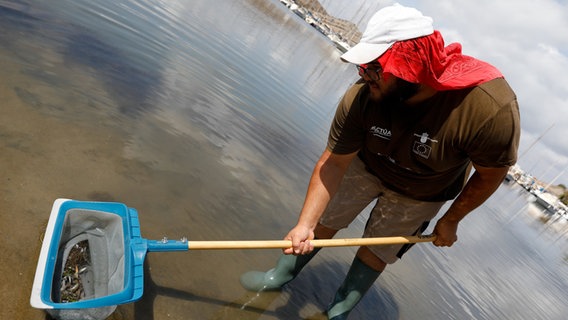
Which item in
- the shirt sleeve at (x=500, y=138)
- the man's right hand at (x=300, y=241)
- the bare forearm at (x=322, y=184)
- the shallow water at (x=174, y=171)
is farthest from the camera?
the shallow water at (x=174, y=171)

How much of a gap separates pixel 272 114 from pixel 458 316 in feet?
17.8

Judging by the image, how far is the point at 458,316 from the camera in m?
5.24

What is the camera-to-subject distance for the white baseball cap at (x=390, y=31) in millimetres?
1919

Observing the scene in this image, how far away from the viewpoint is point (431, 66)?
6.55 ft

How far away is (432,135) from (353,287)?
5.42 feet

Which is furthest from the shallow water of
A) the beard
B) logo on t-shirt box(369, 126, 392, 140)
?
the beard

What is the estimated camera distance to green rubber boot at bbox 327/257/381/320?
3164mm

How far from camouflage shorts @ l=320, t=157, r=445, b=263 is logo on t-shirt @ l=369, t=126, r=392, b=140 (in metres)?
0.53

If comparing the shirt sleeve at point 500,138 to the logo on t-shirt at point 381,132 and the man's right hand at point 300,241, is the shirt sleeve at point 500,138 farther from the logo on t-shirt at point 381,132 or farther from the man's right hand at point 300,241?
the man's right hand at point 300,241

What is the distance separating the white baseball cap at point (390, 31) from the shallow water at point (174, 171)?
2.41 meters

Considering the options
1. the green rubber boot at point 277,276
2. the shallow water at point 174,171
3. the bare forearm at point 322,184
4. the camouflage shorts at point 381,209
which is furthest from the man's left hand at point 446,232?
the shallow water at point 174,171

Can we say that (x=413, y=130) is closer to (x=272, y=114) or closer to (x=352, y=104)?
(x=352, y=104)

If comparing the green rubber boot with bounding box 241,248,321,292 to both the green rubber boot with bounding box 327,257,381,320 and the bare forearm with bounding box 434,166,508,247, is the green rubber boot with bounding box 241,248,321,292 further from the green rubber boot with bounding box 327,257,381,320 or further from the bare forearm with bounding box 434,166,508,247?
the bare forearm with bounding box 434,166,508,247

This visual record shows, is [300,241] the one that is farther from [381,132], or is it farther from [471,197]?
[471,197]
